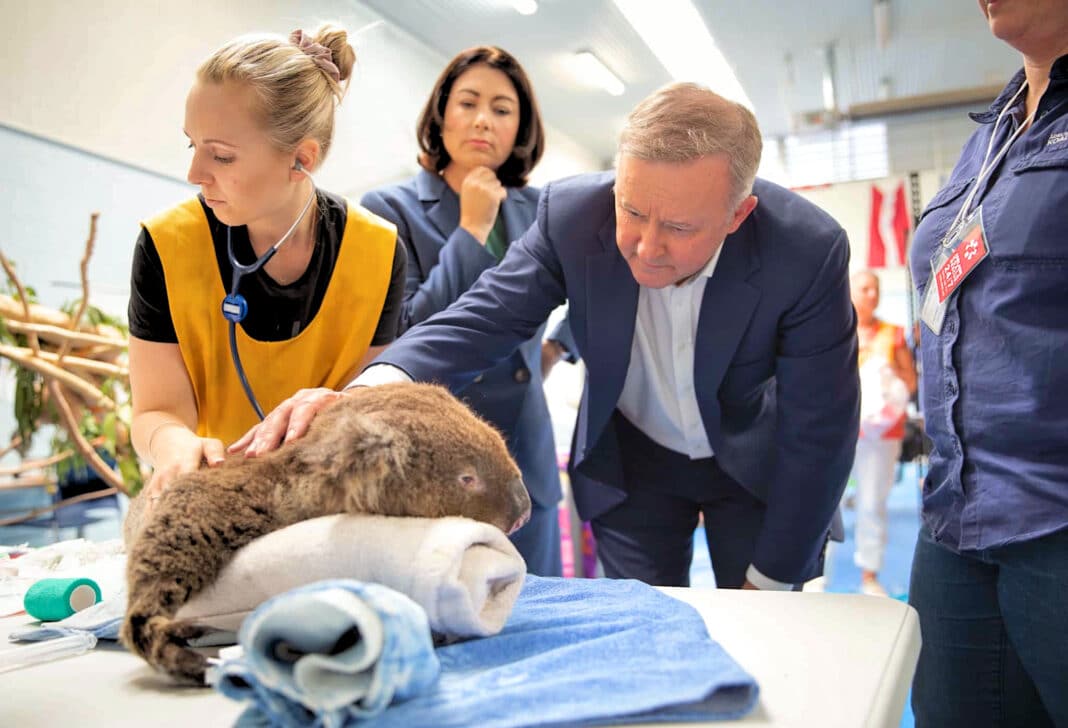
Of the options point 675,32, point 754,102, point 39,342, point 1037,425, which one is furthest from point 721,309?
point 754,102

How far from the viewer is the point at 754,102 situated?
822cm

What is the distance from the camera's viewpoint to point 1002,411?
1.26 m

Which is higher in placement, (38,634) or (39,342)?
(39,342)

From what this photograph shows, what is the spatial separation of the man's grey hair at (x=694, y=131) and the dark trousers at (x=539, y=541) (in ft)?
3.01

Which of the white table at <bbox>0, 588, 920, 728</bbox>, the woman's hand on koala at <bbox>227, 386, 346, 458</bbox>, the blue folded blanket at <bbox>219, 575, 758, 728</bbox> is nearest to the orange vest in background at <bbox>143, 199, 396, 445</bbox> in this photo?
the woman's hand on koala at <bbox>227, 386, 346, 458</bbox>

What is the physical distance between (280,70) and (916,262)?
3.90 feet

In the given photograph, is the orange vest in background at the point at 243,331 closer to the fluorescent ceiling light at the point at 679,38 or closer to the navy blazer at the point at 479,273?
the navy blazer at the point at 479,273

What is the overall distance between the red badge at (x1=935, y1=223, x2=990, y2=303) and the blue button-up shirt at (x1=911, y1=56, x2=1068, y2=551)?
0.6 inches

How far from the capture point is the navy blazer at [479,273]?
1.88 meters

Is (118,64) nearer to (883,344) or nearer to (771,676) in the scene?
(771,676)

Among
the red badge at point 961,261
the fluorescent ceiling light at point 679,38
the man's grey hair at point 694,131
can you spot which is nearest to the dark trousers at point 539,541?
the man's grey hair at point 694,131

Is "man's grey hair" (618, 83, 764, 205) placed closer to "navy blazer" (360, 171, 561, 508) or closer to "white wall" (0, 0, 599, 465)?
"navy blazer" (360, 171, 561, 508)

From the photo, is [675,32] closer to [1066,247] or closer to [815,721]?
[1066,247]

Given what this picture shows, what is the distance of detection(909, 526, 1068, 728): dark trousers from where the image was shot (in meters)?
1.20
